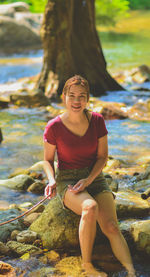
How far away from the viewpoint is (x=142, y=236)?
3.09 metres

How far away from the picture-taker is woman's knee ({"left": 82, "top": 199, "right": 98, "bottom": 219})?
2.79 meters

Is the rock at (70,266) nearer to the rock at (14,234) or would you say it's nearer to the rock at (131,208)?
the rock at (14,234)

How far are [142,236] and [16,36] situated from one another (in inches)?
701

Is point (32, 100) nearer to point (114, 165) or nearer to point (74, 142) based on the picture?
point (114, 165)

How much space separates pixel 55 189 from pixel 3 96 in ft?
24.7

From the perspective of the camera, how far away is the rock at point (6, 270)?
2879 millimetres

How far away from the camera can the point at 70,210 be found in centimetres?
319

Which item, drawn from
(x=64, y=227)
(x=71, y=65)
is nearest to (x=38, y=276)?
(x=64, y=227)

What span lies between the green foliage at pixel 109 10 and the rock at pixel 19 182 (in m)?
18.5

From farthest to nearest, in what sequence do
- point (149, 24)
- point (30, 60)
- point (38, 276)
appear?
point (149, 24), point (30, 60), point (38, 276)

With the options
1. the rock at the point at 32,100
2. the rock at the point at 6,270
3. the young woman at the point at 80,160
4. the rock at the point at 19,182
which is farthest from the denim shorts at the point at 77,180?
the rock at the point at 32,100

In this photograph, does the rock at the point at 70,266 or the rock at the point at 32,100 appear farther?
the rock at the point at 32,100

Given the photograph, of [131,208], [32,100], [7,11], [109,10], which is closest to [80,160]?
[131,208]

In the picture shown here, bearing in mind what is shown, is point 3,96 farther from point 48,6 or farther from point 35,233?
point 35,233
